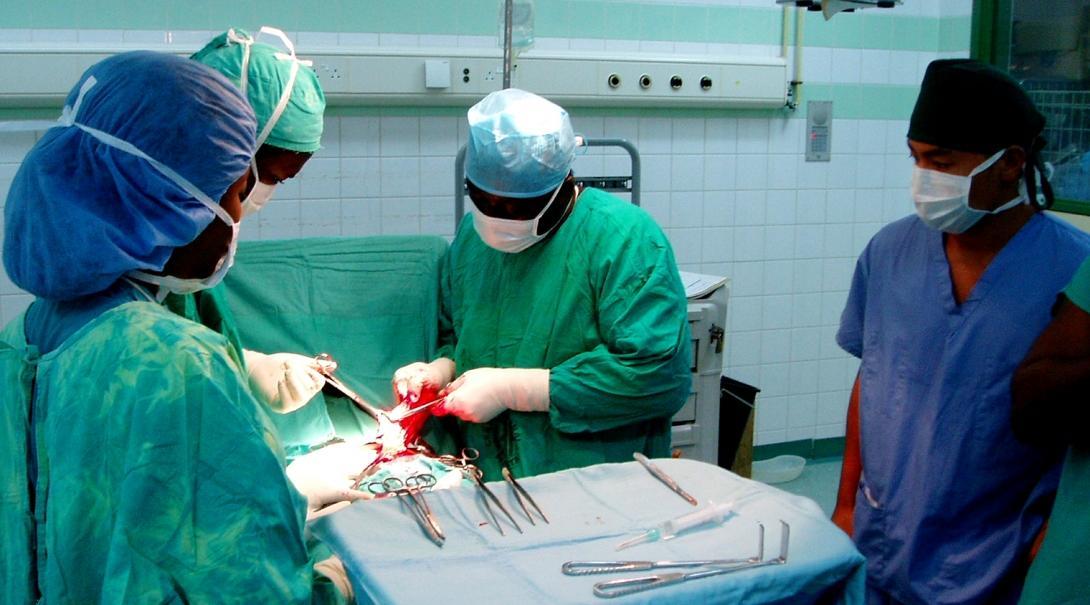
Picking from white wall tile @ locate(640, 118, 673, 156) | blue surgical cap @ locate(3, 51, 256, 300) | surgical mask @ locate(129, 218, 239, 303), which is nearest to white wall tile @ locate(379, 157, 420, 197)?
white wall tile @ locate(640, 118, 673, 156)

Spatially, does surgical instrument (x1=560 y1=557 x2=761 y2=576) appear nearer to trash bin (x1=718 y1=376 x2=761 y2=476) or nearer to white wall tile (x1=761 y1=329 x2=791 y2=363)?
trash bin (x1=718 y1=376 x2=761 y2=476)

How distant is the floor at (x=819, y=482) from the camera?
447 cm

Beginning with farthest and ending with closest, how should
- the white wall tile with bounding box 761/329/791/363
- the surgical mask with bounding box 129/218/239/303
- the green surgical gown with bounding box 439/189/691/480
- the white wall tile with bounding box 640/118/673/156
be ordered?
the white wall tile with bounding box 761/329/791/363 → the white wall tile with bounding box 640/118/673/156 → the green surgical gown with bounding box 439/189/691/480 → the surgical mask with bounding box 129/218/239/303

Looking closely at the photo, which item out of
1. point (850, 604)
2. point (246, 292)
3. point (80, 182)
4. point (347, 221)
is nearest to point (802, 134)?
point (347, 221)

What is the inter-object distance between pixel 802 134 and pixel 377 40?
200cm

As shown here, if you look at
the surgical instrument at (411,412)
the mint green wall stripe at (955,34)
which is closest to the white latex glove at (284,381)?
the surgical instrument at (411,412)

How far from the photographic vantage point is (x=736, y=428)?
3.68 m

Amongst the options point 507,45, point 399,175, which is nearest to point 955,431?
point 507,45

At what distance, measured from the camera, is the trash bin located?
3.65 m

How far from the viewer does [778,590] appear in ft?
4.82

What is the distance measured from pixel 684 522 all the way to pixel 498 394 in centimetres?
71

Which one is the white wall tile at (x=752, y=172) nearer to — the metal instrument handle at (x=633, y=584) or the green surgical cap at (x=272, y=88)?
the green surgical cap at (x=272, y=88)

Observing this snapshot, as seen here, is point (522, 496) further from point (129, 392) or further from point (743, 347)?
point (743, 347)

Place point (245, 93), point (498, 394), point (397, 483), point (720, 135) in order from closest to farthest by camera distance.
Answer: point (245, 93)
point (397, 483)
point (498, 394)
point (720, 135)
